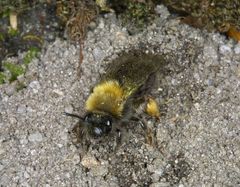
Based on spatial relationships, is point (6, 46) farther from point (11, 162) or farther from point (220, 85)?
point (220, 85)

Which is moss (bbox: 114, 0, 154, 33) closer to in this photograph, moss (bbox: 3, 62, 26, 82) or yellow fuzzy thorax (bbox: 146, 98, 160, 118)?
yellow fuzzy thorax (bbox: 146, 98, 160, 118)

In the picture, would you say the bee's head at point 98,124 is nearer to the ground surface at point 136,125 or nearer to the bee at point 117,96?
the bee at point 117,96

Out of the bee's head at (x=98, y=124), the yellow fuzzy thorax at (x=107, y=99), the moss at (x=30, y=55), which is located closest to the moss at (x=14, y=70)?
the moss at (x=30, y=55)

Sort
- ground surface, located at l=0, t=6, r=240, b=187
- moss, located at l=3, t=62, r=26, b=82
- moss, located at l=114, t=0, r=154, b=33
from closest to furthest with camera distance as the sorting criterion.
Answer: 1. ground surface, located at l=0, t=6, r=240, b=187
2. moss, located at l=3, t=62, r=26, b=82
3. moss, located at l=114, t=0, r=154, b=33

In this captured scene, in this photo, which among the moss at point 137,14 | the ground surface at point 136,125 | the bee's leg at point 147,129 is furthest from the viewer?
the moss at point 137,14

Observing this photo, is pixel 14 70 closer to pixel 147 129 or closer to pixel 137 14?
pixel 137 14

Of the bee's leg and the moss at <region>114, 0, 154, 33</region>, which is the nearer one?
the bee's leg

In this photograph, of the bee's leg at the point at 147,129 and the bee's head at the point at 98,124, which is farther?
the bee's leg at the point at 147,129

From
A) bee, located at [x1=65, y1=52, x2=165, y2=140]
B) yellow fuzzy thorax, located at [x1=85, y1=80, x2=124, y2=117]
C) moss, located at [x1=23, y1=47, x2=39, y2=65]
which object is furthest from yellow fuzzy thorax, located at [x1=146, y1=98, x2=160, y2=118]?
moss, located at [x1=23, y1=47, x2=39, y2=65]
